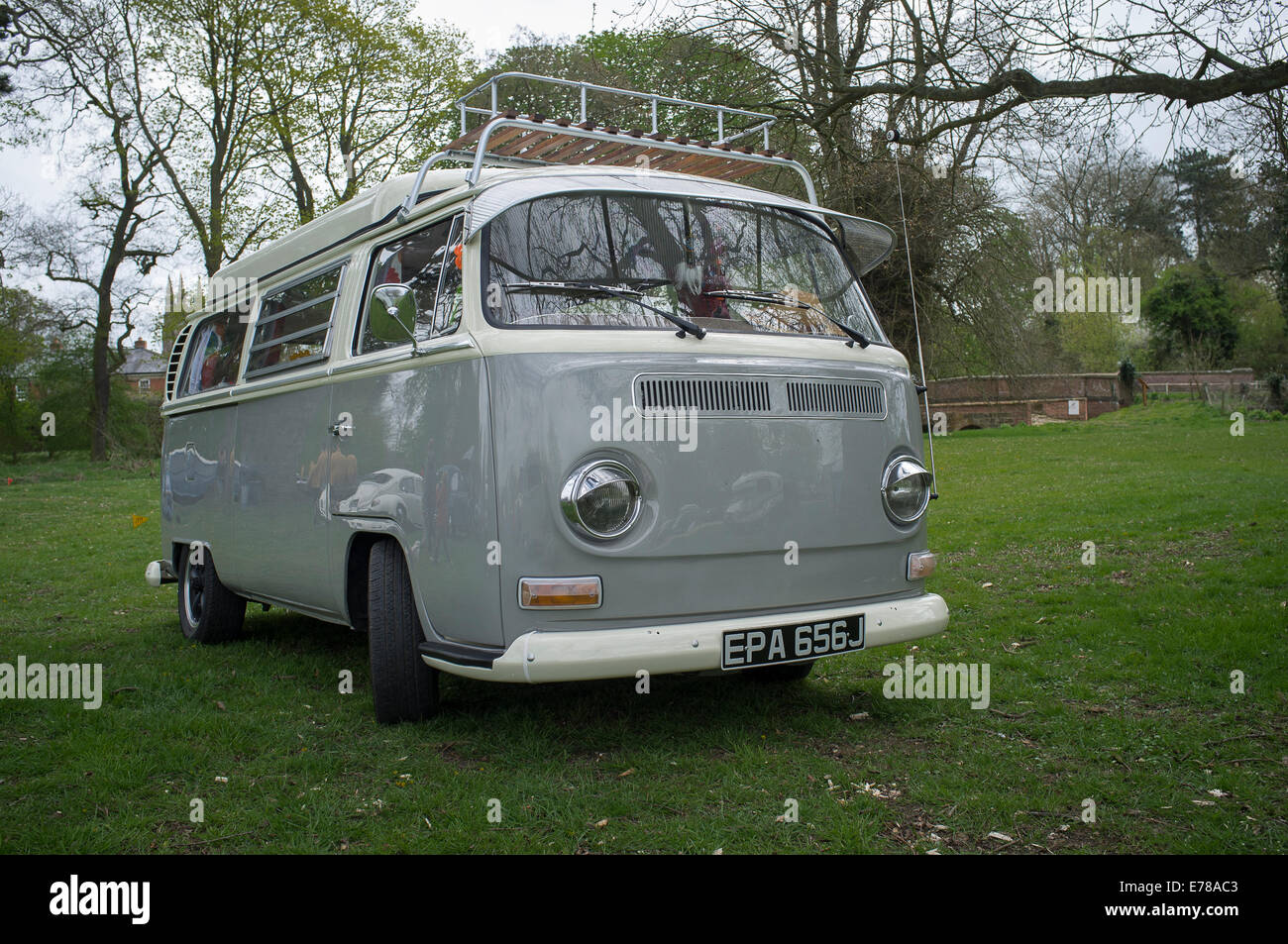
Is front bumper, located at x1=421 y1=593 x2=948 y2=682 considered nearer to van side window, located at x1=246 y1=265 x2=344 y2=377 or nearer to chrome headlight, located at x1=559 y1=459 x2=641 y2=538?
chrome headlight, located at x1=559 y1=459 x2=641 y2=538

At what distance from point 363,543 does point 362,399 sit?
0.73 meters

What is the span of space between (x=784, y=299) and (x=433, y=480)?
1.87 meters

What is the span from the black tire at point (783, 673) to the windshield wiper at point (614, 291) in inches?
84.7

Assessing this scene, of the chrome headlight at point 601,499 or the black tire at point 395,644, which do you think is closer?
the chrome headlight at point 601,499

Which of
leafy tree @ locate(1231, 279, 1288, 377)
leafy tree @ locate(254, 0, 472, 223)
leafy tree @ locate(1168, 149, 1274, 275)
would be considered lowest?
leafy tree @ locate(1168, 149, 1274, 275)

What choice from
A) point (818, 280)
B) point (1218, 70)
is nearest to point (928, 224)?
point (1218, 70)

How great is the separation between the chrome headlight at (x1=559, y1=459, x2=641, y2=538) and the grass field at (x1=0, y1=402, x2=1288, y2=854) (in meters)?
1.01

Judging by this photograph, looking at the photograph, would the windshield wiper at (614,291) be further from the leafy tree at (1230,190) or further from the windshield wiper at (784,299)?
the leafy tree at (1230,190)

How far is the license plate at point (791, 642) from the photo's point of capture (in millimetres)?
4320

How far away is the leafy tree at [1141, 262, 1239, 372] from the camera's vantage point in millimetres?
39750

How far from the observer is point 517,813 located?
12.8 ft

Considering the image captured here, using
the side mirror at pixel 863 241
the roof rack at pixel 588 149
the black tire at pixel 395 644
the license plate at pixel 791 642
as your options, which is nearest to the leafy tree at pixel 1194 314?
the side mirror at pixel 863 241

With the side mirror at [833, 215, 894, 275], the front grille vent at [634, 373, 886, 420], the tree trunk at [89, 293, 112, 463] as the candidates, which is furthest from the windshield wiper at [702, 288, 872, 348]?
the tree trunk at [89, 293, 112, 463]

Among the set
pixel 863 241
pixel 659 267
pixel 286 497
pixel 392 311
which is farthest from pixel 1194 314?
pixel 392 311
